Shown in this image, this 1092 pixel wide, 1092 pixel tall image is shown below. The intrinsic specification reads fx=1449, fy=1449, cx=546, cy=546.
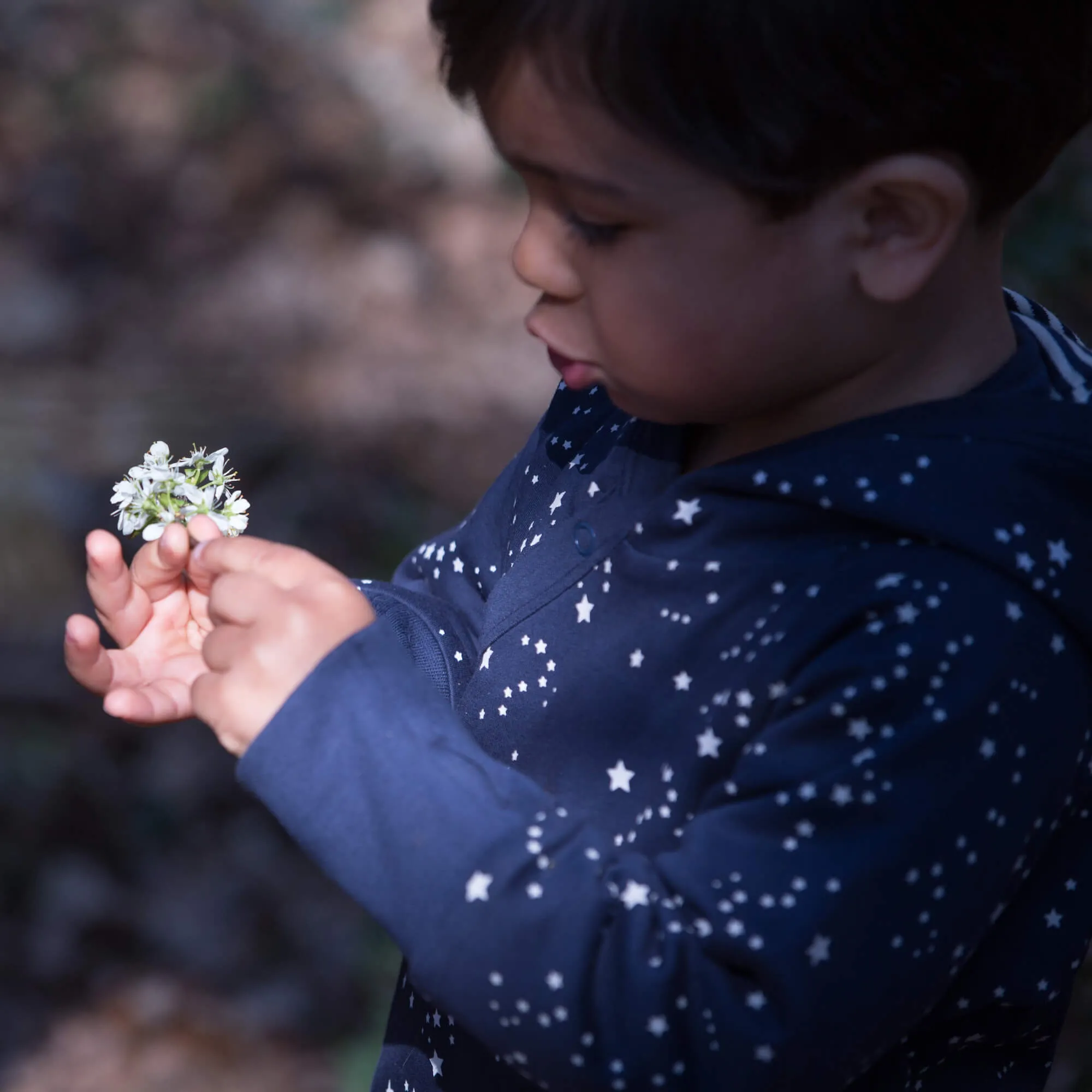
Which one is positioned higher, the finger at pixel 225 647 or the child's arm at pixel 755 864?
the finger at pixel 225 647

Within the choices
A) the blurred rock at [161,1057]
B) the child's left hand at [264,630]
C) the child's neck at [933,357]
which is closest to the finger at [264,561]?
the child's left hand at [264,630]

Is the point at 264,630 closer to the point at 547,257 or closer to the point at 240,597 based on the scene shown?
the point at 240,597

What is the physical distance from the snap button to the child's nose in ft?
0.69

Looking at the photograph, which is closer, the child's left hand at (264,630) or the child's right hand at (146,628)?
the child's left hand at (264,630)

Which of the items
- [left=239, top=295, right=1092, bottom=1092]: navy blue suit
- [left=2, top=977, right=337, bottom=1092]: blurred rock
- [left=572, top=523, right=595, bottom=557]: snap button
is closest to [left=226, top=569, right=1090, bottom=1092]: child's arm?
[left=239, top=295, right=1092, bottom=1092]: navy blue suit

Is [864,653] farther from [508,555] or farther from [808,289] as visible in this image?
[508,555]

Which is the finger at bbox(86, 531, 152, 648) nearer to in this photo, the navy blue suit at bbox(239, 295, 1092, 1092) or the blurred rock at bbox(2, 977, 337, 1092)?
the navy blue suit at bbox(239, 295, 1092, 1092)

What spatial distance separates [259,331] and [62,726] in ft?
5.12

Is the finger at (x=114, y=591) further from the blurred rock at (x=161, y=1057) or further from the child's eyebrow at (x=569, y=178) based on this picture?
the blurred rock at (x=161, y=1057)

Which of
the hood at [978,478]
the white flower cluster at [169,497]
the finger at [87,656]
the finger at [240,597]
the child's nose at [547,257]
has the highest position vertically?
the white flower cluster at [169,497]

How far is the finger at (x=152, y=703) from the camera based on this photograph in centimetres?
126

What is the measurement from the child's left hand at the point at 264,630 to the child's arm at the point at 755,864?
3cm

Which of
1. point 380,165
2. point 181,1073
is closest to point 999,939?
Result: point 181,1073

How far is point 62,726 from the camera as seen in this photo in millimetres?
2992
